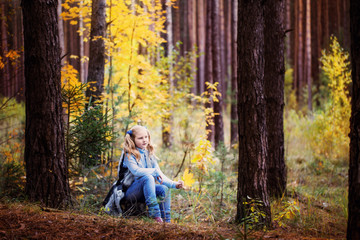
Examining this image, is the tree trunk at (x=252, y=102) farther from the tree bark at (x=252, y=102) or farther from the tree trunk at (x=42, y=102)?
the tree trunk at (x=42, y=102)

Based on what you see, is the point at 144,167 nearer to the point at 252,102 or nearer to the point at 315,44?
the point at 252,102

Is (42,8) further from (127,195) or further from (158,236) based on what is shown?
(158,236)

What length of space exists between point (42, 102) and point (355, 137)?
2.94 meters

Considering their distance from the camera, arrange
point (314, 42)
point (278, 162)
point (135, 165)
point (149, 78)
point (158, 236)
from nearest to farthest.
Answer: point (158, 236)
point (135, 165)
point (278, 162)
point (149, 78)
point (314, 42)

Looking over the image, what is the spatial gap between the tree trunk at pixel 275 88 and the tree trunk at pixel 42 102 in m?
3.11

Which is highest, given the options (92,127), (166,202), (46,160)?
(92,127)

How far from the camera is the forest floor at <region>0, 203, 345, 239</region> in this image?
7.28 feet

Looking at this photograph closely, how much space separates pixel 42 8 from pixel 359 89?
306 cm

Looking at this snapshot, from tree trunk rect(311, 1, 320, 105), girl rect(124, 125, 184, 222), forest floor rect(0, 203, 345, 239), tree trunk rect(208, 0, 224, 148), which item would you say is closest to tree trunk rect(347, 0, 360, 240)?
forest floor rect(0, 203, 345, 239)

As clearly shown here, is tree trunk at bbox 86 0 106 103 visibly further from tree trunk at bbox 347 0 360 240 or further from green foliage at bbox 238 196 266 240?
tree trunk at bbox 347 0 360 240

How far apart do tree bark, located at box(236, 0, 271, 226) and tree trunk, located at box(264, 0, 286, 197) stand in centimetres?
130

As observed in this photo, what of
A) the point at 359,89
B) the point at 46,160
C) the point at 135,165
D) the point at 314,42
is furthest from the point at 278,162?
the point at 314,42

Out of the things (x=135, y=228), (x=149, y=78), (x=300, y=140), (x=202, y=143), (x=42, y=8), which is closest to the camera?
(x=135, y=228)

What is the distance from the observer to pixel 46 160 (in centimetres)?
299
